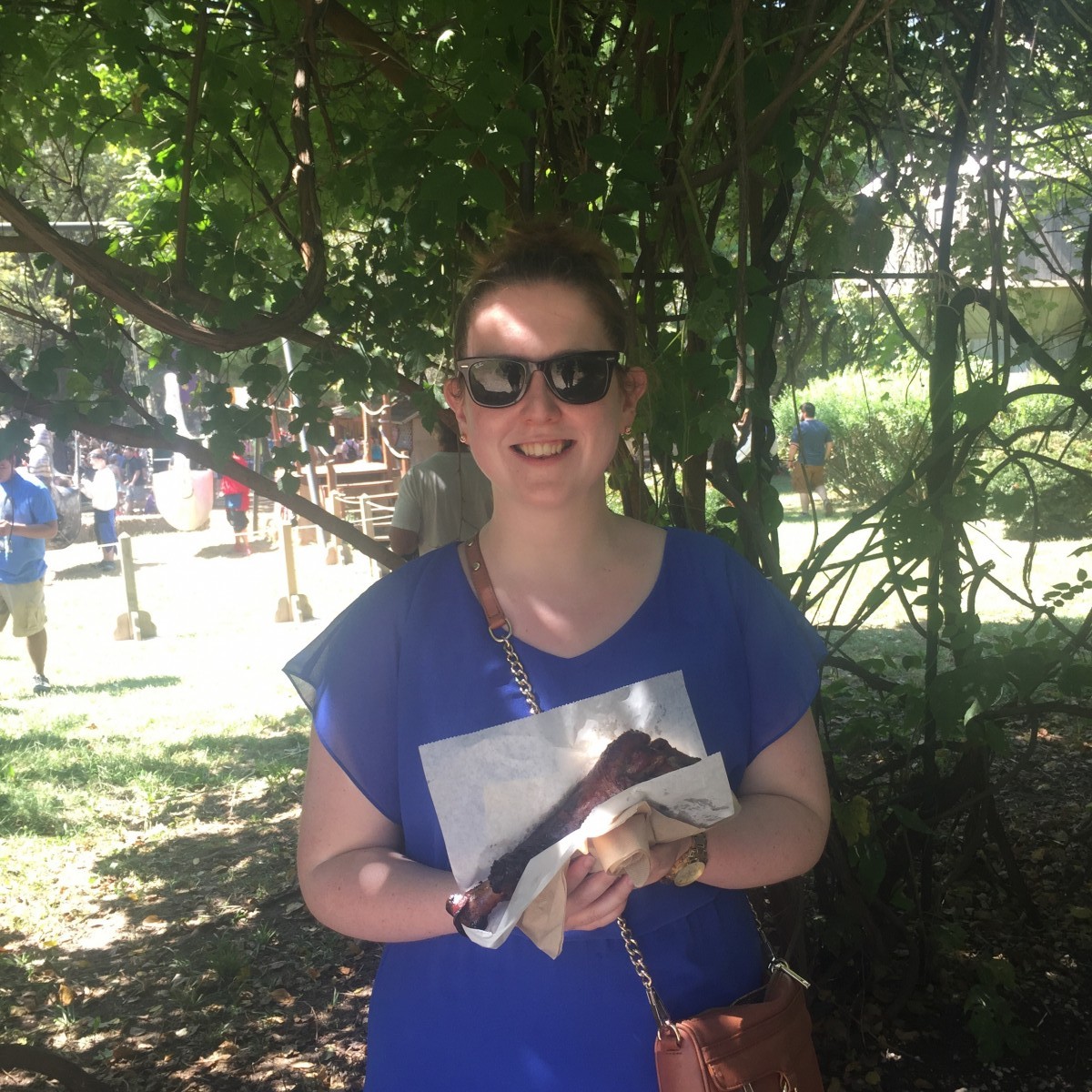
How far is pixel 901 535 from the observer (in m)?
2.63

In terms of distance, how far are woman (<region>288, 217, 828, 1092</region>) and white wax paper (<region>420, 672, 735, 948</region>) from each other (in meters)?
0.10

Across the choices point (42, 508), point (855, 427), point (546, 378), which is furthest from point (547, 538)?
point (855, 427)

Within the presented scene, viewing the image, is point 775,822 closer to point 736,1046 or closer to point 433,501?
point 736,1046

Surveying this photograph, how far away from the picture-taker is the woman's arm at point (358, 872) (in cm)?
133

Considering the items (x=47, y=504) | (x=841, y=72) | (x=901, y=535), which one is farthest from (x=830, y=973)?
(x=47, y=504)

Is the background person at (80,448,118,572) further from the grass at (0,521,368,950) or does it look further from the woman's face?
the woman's face

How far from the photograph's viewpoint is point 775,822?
1.43 meters

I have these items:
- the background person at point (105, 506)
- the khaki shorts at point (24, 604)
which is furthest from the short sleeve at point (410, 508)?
the background person at point (105, 506)

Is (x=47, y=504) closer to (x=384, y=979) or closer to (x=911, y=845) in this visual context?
(x=911, y=845)

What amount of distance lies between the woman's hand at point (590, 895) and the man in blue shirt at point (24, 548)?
8.15 metres

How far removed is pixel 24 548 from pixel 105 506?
8.09 metres

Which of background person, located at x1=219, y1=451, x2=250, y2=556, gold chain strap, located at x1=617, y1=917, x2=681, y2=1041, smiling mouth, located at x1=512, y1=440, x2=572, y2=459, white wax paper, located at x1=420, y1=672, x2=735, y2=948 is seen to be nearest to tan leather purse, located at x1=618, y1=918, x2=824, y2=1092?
gold chain strap, located at x1=617, y1=917, x2=681, y2=1041

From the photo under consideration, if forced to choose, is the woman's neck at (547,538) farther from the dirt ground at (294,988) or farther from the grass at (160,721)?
the dirt ground at (294,988)

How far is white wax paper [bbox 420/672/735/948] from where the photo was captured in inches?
48.5
